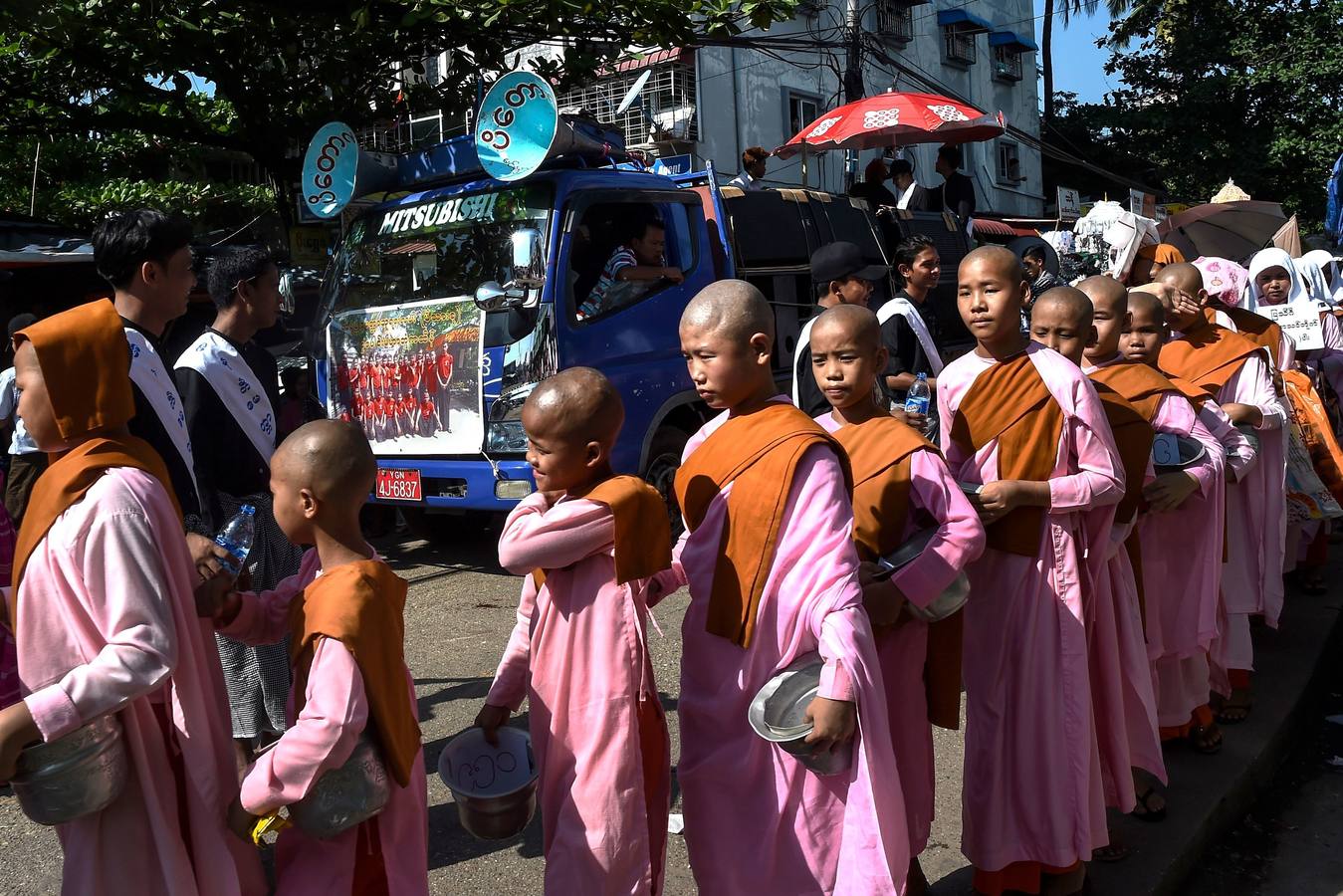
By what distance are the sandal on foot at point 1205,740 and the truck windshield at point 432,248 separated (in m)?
4.12

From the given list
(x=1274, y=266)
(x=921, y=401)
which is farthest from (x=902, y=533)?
(x=1274, y=266)

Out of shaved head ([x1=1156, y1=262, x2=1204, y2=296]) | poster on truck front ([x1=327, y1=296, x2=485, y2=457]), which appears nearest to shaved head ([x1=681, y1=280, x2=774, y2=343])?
shaved head ([x1=1156, y1=262, x2=1204, y2=296])

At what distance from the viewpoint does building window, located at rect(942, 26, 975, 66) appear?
76.0 feet

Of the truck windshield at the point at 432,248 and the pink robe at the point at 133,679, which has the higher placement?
the truck windshield at the point at 432,248

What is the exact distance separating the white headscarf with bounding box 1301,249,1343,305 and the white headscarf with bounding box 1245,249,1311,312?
128 centimetres

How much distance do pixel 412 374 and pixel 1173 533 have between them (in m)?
4.23

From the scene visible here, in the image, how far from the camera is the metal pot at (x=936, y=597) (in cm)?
265

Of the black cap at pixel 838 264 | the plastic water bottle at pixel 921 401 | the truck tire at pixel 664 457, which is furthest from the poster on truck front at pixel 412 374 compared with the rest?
the plastic water bottle at pixel 921 401

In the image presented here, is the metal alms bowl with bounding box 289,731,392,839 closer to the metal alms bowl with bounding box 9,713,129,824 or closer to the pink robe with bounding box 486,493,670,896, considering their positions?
the metal alms bowl with bounding box 9,713,129,824

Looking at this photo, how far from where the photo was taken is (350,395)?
7074 mm

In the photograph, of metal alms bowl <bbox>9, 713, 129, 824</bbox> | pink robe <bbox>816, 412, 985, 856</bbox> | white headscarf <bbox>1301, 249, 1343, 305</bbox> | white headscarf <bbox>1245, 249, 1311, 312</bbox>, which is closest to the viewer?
metal alms bowl <bbox>9, 713, 129, 824</bbox>

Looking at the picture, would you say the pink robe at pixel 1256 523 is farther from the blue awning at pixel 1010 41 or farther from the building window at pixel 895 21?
the blue awning at pixel 1010 41

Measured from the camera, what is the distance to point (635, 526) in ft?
7.77

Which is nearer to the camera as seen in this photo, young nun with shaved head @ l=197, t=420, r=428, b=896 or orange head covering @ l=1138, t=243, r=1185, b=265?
young nun with shaved head @ l=197, t=420, r=428, b=896
